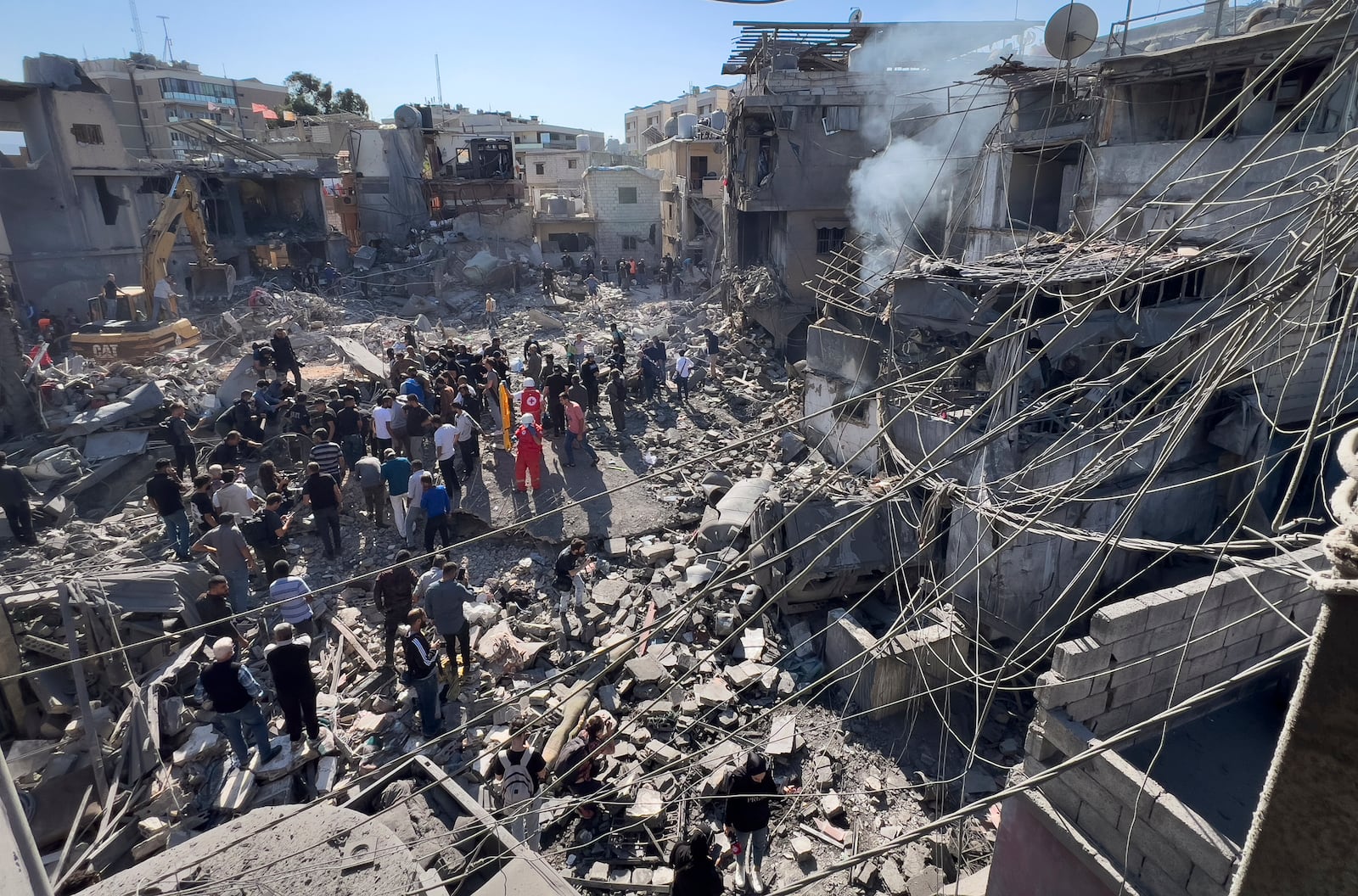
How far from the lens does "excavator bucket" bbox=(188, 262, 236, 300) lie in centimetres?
2362

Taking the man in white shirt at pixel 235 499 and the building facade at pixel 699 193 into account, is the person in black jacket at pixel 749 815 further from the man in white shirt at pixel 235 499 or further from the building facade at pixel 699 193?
the building facade at pixel 699 193

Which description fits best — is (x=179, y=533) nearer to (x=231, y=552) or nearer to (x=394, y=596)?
(x=231, y=552)

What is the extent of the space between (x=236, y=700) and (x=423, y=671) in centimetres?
143

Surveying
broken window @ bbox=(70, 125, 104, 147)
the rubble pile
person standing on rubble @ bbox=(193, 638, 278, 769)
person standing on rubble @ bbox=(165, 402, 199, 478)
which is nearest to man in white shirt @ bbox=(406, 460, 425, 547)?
the rubble pile

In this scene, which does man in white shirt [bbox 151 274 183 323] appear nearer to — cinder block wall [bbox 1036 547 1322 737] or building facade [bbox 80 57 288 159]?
building facade [bbox 80 57 288 159]

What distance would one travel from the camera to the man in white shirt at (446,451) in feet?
33.1

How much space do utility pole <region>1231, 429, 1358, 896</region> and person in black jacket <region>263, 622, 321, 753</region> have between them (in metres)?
6.34

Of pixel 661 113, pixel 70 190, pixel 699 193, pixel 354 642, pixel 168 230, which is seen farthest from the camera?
pixel 661 113

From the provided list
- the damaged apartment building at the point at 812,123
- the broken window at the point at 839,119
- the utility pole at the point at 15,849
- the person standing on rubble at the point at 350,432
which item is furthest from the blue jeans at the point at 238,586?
the broken window at the point at 839,119

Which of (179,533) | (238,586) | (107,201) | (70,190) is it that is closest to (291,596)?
(238,586)

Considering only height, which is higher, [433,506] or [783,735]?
[433,506]

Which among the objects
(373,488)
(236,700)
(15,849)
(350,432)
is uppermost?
(15,849)

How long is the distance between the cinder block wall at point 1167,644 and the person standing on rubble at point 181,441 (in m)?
11.6

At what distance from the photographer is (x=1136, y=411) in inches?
363
